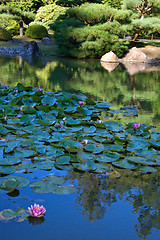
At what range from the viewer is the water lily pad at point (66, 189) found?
63.2 inches

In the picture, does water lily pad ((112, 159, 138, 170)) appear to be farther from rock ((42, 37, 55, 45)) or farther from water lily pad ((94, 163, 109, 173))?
rock ((42, 37, 55, 45))

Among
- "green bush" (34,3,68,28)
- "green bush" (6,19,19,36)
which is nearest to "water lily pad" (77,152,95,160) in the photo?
"green bush" (6,19,19,36)

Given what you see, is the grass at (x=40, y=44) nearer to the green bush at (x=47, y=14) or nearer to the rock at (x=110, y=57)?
the rock at (x=110, y=57)

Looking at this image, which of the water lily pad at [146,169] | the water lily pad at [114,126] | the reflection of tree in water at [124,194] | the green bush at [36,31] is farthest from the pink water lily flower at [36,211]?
the green bush at [36,31]

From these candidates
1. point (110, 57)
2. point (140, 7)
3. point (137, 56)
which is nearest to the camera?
point (110, 57)

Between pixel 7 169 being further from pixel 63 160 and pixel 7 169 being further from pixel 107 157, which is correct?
pixel 107 157

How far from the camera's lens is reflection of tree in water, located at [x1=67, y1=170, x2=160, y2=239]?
142 cm

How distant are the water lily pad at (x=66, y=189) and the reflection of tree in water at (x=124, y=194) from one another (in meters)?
0.04

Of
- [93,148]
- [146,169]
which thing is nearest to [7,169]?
[93,148]

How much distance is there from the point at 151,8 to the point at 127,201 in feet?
56.5

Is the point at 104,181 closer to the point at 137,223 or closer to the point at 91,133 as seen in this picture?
the point at 137,223

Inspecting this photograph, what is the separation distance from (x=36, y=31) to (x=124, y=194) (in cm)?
1780

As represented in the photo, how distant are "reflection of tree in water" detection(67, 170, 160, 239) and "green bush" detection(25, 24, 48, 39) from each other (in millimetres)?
17507

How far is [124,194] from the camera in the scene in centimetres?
164
